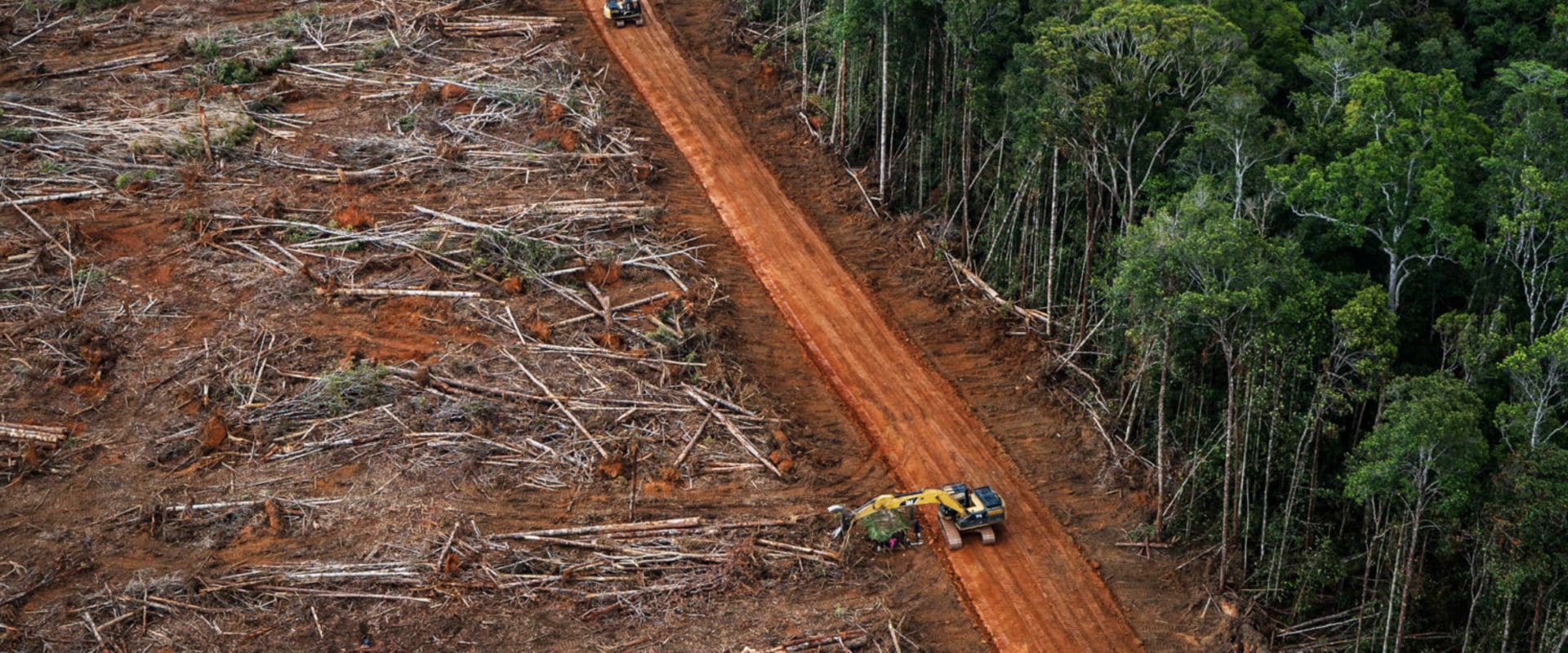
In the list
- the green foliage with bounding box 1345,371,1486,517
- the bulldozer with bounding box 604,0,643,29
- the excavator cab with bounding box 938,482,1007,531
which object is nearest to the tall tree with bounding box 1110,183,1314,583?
the green foliage with bounding box 1345,371,1486,517

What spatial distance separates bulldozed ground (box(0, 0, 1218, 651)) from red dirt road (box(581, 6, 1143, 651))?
0.59 meters

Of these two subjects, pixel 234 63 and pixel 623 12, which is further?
pixel 623 12

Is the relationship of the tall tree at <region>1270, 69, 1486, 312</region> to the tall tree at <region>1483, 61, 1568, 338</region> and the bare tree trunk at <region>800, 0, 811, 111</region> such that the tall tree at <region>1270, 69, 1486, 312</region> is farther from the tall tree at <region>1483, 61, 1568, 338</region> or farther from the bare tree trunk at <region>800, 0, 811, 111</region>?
the bare tree trunk at <region>800, 0, 811, 111</region>

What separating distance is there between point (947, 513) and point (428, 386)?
11.9 m

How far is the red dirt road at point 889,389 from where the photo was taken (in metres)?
25.5

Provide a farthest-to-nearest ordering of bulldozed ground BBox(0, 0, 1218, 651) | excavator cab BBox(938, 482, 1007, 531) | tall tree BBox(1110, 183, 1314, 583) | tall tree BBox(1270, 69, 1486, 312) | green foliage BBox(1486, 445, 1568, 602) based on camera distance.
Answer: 1. excavator cab BBox(938, 482, 1007, 531)
2. bulldozed ground BBox(0, 0, 1218, 651)
3. tall tree BBox(1110, 183, 1314, 583)
4. tall tree BBox(1270, 69, 1486, 312)
5. green foliage BBox(1486, 445, 1568, 602)

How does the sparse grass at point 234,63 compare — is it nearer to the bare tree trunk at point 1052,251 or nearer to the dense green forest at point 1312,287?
the dense green forest at point 1312,287

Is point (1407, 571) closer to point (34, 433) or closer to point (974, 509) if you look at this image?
point (974, 509)

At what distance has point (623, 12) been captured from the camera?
47.7 meters

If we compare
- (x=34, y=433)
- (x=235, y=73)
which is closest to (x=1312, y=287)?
(x=34, y=433)

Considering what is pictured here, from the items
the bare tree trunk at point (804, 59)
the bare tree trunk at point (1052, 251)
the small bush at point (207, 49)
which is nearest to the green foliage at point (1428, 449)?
the bare tree trunk at point (1052, 251)

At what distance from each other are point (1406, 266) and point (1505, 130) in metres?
3.30

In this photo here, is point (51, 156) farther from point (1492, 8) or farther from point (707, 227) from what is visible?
point (1492, 8)

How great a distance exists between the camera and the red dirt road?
2552cm
